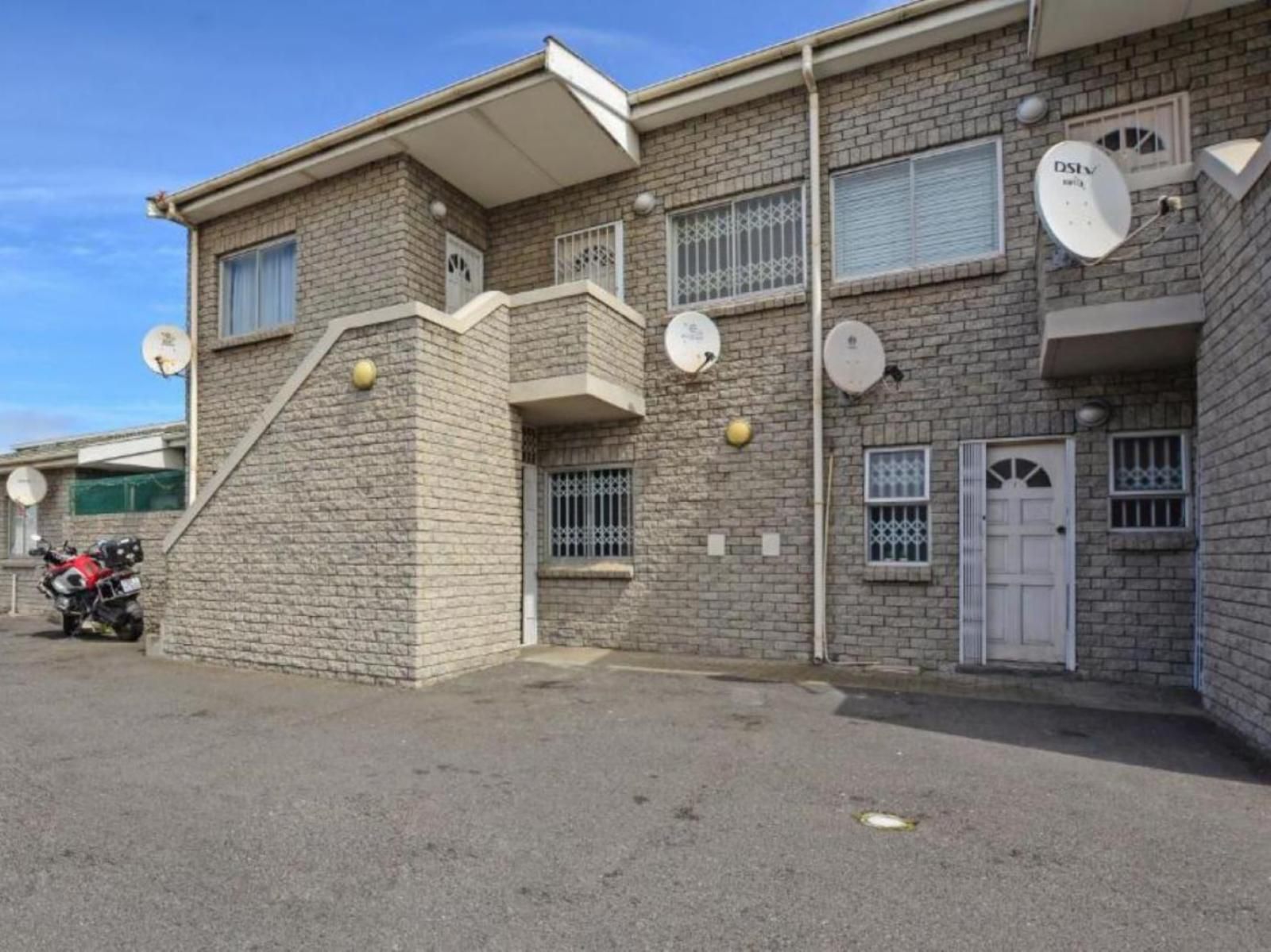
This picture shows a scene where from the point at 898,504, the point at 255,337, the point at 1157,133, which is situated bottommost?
the point at 898,504

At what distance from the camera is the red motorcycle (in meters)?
11.1

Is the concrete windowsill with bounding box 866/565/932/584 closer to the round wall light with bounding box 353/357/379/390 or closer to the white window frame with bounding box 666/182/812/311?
the white window frame with bounding box 666/182/812/311

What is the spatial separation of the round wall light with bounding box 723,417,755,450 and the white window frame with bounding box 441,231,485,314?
4.30 meters

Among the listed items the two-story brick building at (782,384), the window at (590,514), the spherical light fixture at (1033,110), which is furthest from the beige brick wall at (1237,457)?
the window at (590,514)

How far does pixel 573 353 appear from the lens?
8.62m

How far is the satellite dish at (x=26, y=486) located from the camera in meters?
14.6

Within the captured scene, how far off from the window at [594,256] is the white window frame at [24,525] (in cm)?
1216

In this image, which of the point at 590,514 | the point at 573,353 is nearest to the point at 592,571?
the point at 590,514

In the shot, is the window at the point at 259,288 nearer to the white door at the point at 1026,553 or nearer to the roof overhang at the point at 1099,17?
the white door at the point at 1026,553

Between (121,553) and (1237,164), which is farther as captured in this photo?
(121,553)

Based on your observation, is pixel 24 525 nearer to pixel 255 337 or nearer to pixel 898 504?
pixel 255 337

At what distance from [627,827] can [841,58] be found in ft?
26.5

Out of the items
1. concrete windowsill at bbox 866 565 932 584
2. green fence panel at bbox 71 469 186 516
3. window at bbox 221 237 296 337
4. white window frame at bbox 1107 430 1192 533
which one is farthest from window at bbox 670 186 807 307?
green fence panel at bbox 71 469 186 516

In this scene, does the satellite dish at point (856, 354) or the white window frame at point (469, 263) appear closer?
the satellite dish at point (856, 354)
